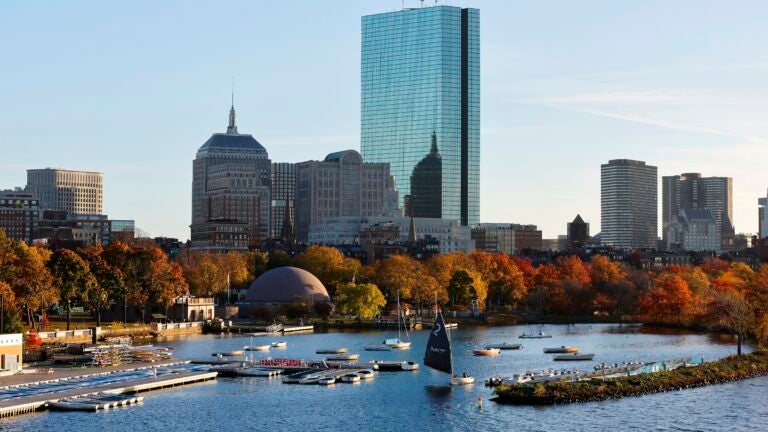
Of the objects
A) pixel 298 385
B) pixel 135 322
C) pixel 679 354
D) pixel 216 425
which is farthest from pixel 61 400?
pixel 135 322

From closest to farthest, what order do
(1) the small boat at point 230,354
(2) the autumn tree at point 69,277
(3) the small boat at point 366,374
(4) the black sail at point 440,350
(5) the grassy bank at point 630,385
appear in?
(5) the grassy bank at point 630,385, (4) the black sail at point 440,350, (3) the small boat at point 366,374, (1) the small boat at point 230,354, (2) the autumn tree at point 69,277

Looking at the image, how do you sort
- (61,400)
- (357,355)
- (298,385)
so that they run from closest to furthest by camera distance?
1. (61,400)
2. (298,385)
3. (357,355)

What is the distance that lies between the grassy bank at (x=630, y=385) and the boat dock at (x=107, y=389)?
1128 inches

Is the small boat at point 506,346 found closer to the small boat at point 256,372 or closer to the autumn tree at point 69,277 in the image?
the small boat at point 256,372

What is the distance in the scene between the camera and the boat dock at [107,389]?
9431 centimetres

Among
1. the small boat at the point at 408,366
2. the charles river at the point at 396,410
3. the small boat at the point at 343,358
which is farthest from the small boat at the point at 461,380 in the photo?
the small boat at the point at 343,358

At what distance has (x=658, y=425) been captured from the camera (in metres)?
92.2

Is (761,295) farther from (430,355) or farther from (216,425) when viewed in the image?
(216,425)

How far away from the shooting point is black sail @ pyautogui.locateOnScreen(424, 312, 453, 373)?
115m

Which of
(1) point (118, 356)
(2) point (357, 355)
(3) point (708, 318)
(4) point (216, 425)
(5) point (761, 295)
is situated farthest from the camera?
(3) point (708, 318)

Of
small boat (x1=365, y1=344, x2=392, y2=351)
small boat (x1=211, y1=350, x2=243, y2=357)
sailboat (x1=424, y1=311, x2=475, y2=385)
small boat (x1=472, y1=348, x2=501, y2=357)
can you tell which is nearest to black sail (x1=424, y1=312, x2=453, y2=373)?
sailboat (x1=424, y1=311, x2=475, y2=385)

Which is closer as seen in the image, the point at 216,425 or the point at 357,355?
the point at 216,425

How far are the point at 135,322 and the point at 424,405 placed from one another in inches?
3662

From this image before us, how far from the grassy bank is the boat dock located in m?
28.6
